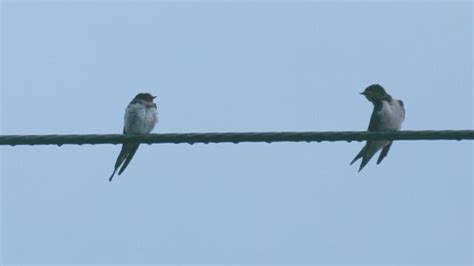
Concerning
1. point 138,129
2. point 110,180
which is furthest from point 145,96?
point 110,180

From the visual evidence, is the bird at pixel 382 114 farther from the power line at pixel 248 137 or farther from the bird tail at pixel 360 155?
the power line at pixel 248 137

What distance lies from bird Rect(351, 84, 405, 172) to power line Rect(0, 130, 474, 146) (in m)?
2.76

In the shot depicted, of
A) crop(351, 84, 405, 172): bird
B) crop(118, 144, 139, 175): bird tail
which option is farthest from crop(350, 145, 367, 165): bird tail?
crop(118, 144, 139, 175): bird tail

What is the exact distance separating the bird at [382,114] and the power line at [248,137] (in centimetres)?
276

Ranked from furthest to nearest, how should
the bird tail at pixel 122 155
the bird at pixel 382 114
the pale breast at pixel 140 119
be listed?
the pale breast at pixel 140 119 → the bird tail at pixel 122 155 → the bird at pixel 382 114

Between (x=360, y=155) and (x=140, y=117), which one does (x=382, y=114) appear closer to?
(x=360, y=155)

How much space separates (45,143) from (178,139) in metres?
0.54

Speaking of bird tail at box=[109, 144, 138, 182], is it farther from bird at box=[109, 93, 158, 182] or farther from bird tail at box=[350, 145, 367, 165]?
bird tail at box=[350, 145, 367, 165]

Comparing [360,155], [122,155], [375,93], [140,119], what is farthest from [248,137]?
[140,119]

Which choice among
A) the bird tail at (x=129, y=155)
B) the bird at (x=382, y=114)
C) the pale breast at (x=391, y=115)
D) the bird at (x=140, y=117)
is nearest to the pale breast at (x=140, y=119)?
the bird at (x=140, y=117)

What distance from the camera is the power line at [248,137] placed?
456cm

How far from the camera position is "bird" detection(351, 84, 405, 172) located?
25.2 ft

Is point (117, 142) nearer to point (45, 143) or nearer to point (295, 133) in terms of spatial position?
point (45, 143)

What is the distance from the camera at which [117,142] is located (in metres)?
4.73
